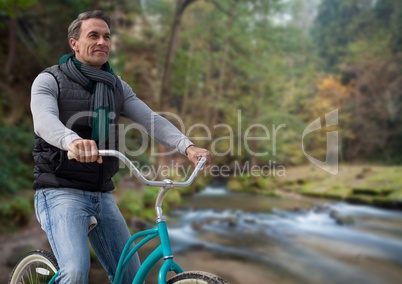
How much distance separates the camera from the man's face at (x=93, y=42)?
1651mm

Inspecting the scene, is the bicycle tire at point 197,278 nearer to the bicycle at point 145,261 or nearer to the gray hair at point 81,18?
the bicycle at point 145,261

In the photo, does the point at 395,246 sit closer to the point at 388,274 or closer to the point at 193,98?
the point at 388,274

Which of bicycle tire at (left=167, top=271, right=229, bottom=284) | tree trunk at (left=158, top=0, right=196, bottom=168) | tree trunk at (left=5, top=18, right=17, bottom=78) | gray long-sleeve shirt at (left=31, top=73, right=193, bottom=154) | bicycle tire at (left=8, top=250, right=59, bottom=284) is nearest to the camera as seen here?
bicycle tire at (left=167, top=271, right=229, bottom=284)

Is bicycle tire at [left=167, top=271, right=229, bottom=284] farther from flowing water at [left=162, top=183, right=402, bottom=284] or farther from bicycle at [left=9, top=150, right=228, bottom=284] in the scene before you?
flowing water at [left=162, top=183, right=402, bottom=284]

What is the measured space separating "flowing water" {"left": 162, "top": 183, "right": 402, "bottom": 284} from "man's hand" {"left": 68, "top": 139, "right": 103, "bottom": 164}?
4688 mm

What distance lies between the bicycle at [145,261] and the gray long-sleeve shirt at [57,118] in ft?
0.58

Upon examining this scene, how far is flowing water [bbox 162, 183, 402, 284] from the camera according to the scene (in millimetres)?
6078

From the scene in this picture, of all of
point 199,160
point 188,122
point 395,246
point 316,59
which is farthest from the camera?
point 316,59

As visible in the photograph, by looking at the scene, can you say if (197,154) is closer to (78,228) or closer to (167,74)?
(78,228)

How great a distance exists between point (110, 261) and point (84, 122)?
675 millimetres

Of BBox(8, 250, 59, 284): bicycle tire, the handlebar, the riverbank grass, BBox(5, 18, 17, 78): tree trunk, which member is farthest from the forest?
the handlebar

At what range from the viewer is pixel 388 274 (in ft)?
20.3

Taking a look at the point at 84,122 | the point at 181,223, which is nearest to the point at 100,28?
the point at 84,122

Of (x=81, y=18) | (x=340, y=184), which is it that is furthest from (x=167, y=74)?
(x=81, y=18)
